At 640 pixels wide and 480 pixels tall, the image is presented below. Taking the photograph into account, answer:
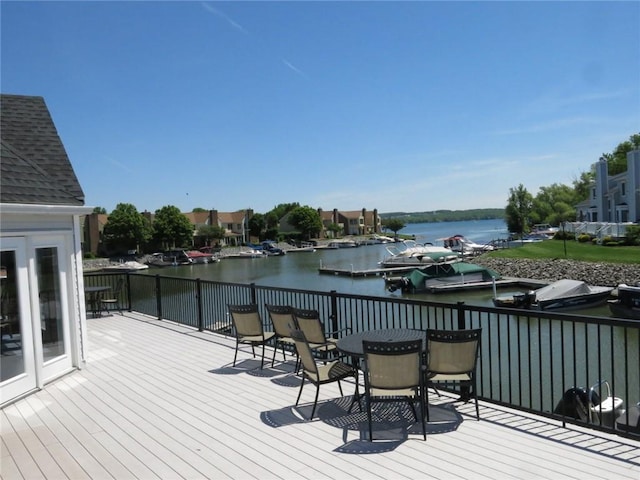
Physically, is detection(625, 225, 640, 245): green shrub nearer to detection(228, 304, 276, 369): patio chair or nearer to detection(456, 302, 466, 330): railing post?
detection(456, 302, 466, 330): railing post

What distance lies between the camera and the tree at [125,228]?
219 feet

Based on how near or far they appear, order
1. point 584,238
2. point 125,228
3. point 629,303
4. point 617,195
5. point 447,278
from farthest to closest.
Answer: point 125,228, point 617,195, point 584,238, point 447,278, point 629,303

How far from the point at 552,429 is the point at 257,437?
103 inches

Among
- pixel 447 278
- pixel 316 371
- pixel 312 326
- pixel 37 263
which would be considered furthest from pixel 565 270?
pixel 37 263

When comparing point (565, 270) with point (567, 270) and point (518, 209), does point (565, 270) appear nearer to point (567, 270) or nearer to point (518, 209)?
point (567, 270)

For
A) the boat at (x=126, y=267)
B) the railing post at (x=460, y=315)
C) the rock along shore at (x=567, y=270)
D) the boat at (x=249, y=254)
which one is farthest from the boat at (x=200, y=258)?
the railing post at (x=460, y=315)

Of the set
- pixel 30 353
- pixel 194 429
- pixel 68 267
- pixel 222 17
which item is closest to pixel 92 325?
pixel 68 267

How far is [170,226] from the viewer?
70.9 metres

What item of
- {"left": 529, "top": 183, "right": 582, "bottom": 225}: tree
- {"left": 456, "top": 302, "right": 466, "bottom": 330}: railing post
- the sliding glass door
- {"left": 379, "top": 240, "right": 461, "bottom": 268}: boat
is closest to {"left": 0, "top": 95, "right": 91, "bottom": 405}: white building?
the sliding glass door

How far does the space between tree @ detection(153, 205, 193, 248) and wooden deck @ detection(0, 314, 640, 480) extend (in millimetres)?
67539

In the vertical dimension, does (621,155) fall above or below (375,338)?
above

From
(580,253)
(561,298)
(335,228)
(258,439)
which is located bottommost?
(561,298)

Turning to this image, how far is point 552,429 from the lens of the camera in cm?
423

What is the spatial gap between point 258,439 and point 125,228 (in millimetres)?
68092
